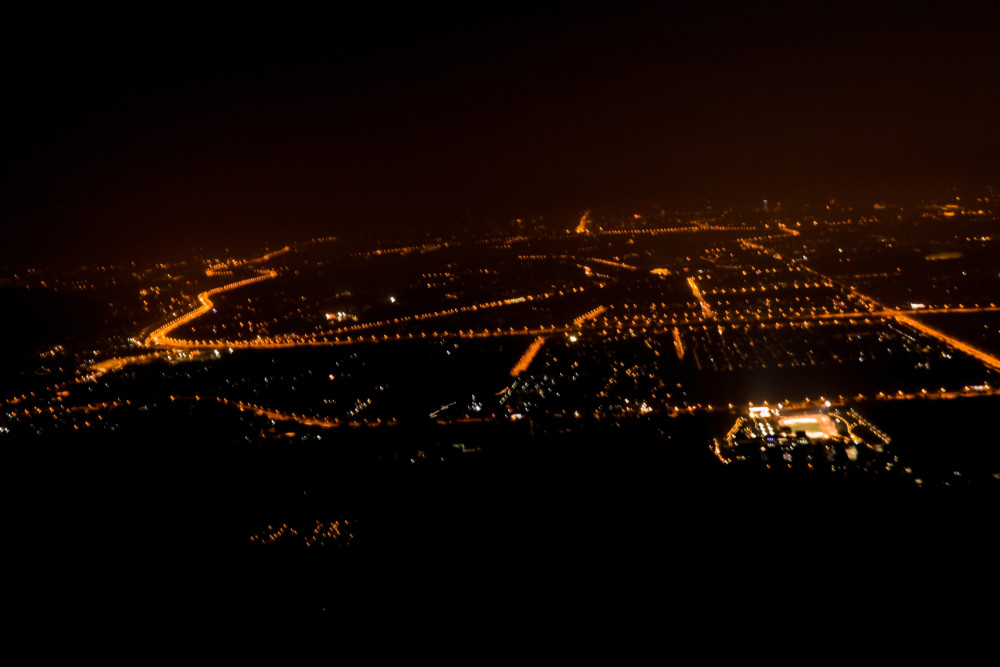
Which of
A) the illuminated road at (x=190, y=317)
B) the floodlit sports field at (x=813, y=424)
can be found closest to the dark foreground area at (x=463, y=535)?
the floodlit sports field at (x=813, y=424)

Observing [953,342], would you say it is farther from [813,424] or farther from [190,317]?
[190,317]

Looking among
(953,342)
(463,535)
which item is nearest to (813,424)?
(463,535)

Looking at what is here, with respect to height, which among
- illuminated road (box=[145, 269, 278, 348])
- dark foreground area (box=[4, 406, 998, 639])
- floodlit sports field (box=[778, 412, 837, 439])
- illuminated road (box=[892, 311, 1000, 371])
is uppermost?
illuminated road (box=[145, 269, 278, 348])

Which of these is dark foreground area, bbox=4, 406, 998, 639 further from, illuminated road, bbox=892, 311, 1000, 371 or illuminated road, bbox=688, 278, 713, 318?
illuminated road, bbox=688, 278, 713, 318

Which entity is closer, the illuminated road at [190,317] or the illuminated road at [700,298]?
the illuminated road at [700,298]

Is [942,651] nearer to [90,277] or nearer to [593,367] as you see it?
[593,367]

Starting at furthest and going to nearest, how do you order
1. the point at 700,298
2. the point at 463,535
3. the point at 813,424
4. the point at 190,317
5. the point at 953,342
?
the point at 190,317 → the point at 700,298 → the point at 953,342 → the point at 813,424 → the point at 463,535

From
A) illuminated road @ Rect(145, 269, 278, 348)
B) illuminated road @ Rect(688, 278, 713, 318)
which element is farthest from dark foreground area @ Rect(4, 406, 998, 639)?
illuminated road @ Rect(145, 269, 278, 348)

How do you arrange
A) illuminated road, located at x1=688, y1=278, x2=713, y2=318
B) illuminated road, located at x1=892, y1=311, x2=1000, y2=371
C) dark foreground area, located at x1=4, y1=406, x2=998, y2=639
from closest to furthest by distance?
dark foreground area, located at x1=4, y1=406, x2=998, y2=639 < illuminated road, located at x1=892, y1=311, x2=1000, y2=371 < illuminated road, located at x1=688, y1=278, x2=713, y2=318

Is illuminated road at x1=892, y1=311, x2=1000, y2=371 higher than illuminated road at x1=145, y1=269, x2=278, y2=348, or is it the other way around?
illuminated road at x1=145, y1=269, x2=278, y2=348

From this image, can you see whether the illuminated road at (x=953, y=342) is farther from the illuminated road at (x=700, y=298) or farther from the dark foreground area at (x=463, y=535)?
the dark foreground area at (x=463, y=535)

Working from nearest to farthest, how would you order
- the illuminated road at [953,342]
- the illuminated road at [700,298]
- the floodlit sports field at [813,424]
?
the floodlit sports field at [813,424] < the illuminated road at [953,342] < the illuminated road at [700,298]
